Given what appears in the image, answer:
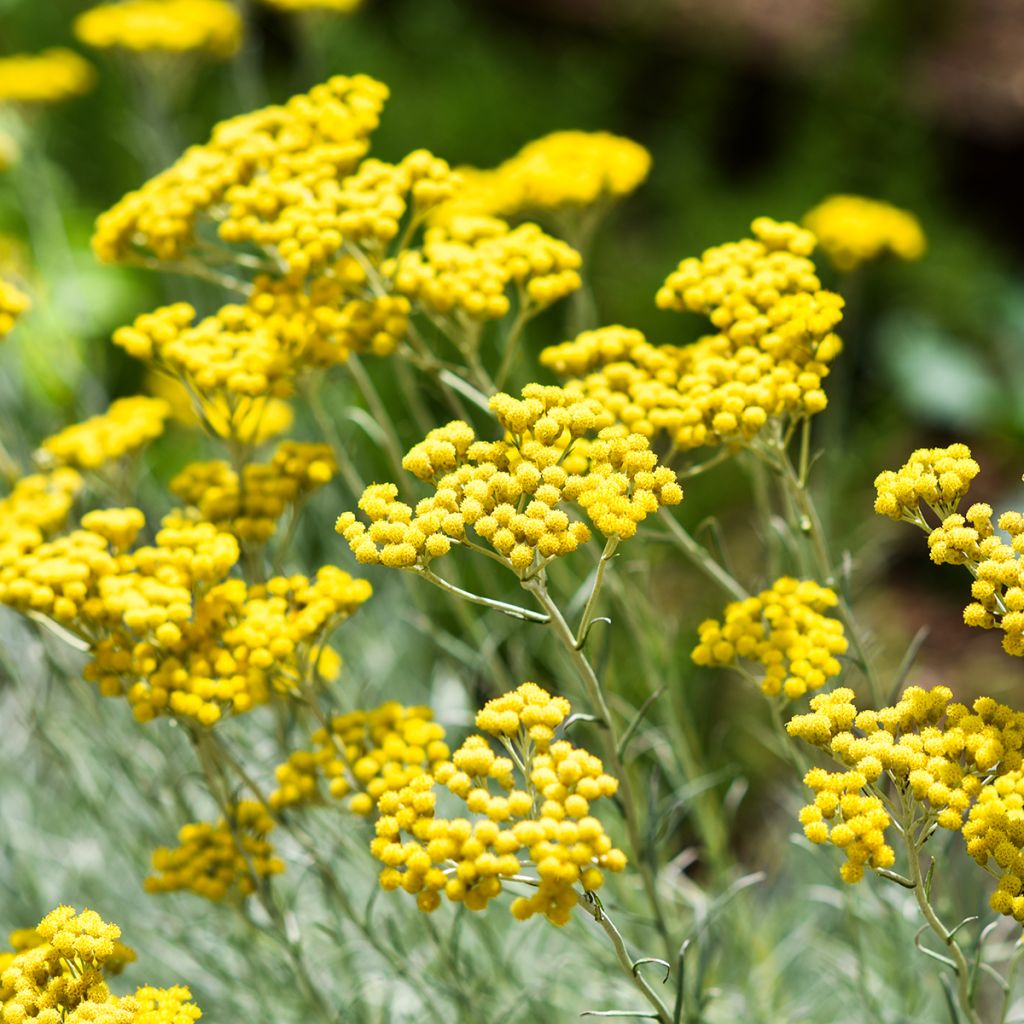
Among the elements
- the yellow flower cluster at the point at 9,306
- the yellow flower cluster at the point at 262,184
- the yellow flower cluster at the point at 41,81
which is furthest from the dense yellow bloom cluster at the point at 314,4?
the yellow flower cluster at the point at 9,306

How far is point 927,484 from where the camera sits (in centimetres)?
88

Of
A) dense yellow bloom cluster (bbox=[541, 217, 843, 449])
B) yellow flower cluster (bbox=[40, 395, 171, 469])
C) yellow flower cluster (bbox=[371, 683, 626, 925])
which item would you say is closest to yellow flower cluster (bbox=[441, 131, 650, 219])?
dense yellow bloom cluster (bbox=[541, 217, 843, 449])

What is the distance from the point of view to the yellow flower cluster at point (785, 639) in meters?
0.94

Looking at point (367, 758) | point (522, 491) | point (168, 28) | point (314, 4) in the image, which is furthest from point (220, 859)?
point (314, 4)

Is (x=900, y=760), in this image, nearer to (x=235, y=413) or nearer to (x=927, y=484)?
(x=927, y=484)

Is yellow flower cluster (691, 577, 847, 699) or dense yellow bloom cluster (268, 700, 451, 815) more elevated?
yellow flower cluster (691, 577, 847, 699)

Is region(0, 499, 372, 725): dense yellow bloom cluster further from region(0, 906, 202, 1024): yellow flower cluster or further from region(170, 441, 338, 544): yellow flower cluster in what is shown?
region(0, 906, 202, 1024): yellow flower cluster

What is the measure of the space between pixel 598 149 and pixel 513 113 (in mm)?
2690

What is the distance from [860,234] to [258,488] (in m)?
0.89

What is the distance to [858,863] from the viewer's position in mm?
781

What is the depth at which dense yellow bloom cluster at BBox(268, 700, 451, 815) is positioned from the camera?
966mm

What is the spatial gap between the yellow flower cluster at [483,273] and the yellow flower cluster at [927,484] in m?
0.38

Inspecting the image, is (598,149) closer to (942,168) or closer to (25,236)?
(942,168)

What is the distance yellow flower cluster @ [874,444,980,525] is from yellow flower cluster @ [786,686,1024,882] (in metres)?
0.14
